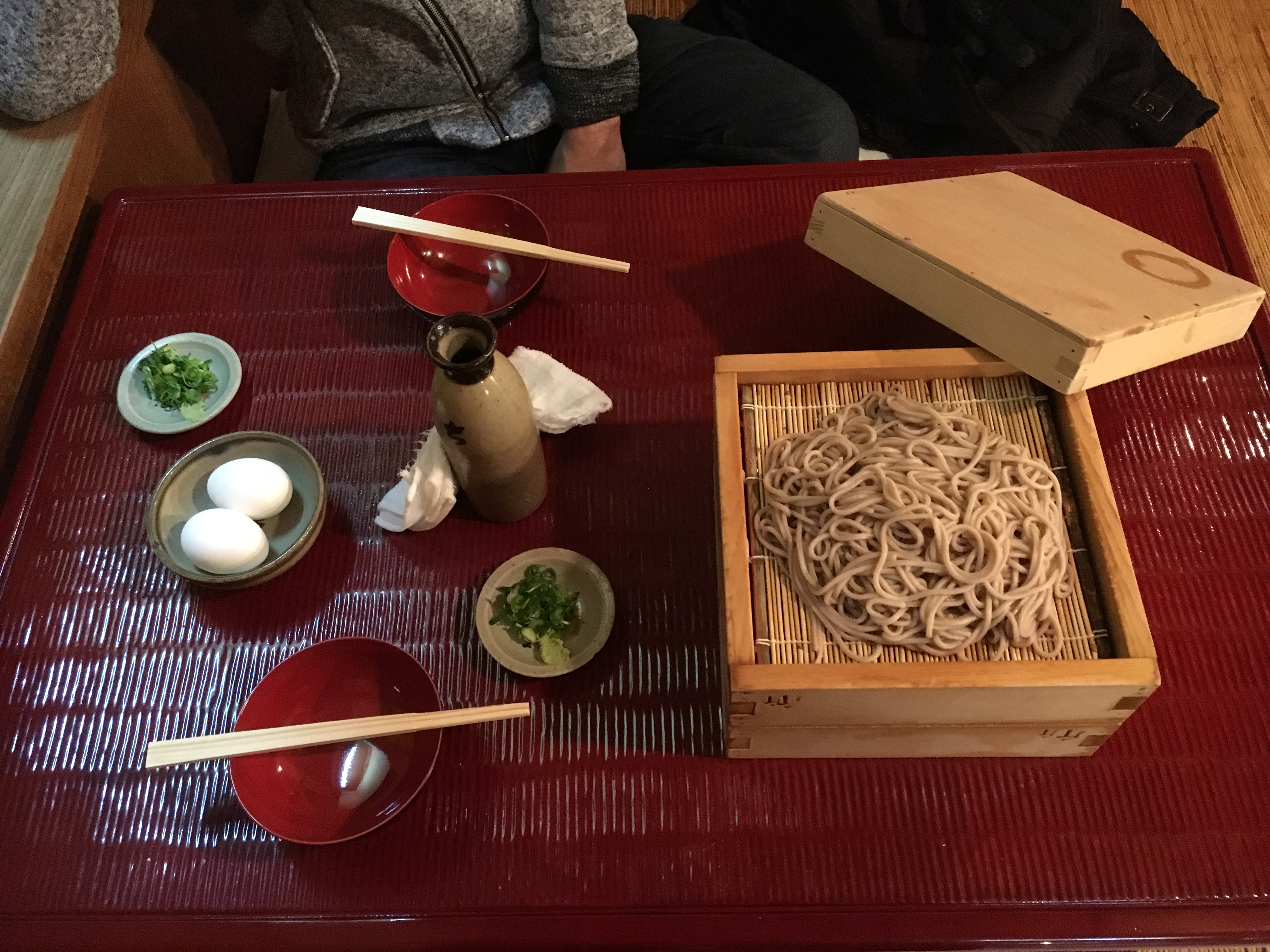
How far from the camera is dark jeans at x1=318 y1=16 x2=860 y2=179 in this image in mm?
1793

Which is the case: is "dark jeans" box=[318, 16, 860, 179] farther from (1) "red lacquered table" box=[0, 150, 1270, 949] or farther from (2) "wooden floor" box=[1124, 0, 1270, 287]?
(2) "wooden floor" box=[1124, 0, 1270, 287]

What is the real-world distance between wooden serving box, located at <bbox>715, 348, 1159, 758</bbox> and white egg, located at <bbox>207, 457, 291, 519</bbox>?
67 cm

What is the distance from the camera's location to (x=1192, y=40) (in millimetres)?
2600

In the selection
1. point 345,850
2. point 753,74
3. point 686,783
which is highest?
point 753,74

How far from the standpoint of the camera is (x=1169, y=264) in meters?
1.23

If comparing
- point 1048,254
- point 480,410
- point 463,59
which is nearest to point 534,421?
point 480,410

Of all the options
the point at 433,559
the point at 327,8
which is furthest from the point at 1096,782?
the point at 327,8

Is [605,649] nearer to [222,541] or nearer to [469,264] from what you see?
[222,541]

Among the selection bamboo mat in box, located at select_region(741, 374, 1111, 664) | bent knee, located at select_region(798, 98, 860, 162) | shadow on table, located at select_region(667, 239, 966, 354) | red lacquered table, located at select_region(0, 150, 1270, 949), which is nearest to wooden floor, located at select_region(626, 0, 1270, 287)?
red lacquered table, located at select_region(0, 150, 1270, 949)

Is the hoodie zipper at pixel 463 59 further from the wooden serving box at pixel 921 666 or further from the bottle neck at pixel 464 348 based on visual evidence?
the wooden serving box at pixel 921 666

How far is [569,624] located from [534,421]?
0.30 metres

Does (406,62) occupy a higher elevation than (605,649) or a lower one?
higher

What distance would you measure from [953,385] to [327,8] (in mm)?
1374

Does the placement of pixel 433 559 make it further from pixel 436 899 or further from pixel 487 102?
pixel 487 102
